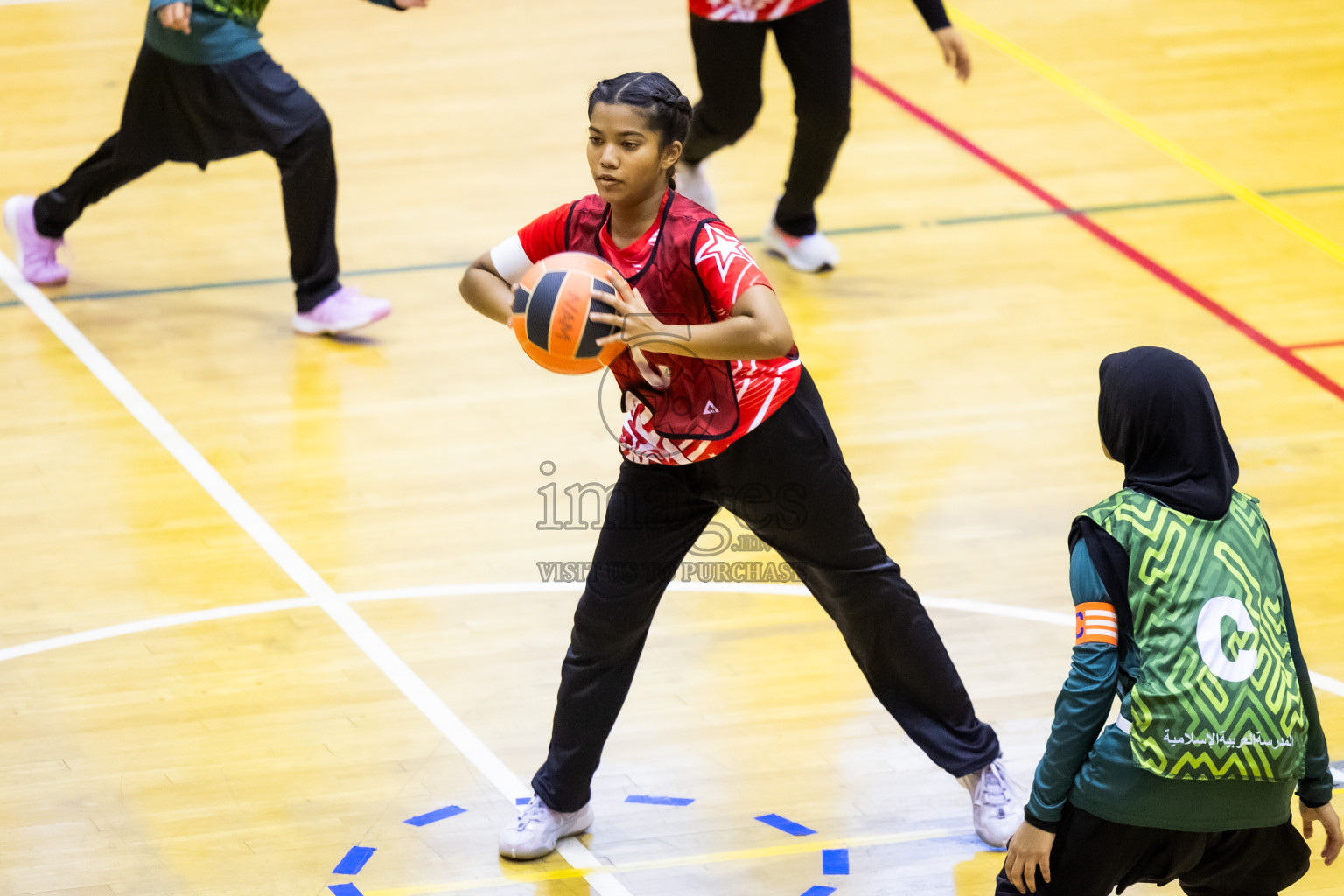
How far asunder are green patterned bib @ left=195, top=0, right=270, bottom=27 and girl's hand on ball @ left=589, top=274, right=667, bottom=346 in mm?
3213

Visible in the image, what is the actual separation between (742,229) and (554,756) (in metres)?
3.72

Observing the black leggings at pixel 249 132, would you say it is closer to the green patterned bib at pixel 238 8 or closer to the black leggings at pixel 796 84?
the green patterned bib at pixel 238 8

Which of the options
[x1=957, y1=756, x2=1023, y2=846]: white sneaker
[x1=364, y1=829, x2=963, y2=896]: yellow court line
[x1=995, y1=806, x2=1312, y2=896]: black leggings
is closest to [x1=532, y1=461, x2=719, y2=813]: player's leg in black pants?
[x1=364, y1=829, x2=963, y2=896]: yellow court line

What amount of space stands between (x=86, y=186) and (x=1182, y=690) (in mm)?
4934

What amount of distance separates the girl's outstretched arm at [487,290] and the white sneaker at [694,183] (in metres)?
3.54

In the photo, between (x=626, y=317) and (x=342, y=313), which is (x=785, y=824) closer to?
(x=626, y=317)

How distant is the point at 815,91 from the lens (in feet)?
20.3

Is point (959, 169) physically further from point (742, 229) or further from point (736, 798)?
point (736, 798)

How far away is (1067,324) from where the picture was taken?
6133 millimetres

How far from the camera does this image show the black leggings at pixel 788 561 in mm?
3275

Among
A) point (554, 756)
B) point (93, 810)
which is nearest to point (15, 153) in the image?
point (93, 810)

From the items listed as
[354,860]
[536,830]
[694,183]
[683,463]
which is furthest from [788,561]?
[694,183]

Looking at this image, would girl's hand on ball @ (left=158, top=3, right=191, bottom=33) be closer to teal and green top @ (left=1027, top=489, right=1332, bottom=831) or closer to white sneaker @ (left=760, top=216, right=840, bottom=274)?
white sneaker @ (left=760, top=216, right=840, bottom=274)

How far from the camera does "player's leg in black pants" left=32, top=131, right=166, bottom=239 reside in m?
6.13
